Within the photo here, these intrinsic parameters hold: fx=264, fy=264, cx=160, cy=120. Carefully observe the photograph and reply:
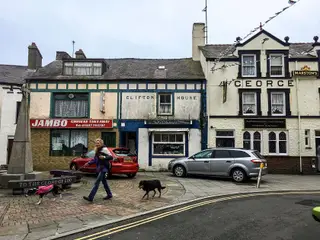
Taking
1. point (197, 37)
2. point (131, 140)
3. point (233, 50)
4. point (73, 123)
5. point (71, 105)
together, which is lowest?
point (131, 140)

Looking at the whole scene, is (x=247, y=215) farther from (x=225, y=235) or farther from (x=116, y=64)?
(x=116, y=64)

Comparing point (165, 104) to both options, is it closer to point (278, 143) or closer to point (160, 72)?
point (160, 72)

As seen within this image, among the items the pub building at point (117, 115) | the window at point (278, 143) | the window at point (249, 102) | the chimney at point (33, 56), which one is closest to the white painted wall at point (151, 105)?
the pub building at point (117, 115)

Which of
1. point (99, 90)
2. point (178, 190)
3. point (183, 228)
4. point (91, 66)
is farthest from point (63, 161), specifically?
point (183, 228)

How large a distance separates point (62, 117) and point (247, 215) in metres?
14.8

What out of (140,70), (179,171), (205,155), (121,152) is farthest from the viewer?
(140,70)

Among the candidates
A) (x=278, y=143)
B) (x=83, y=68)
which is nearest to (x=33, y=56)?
(x=83, y=68)

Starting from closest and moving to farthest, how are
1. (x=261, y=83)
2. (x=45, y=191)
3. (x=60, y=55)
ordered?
1. (x=45, y=191)
2. (x=261, y=83)
3. (x=60, y=55)

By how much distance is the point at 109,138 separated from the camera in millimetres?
18047

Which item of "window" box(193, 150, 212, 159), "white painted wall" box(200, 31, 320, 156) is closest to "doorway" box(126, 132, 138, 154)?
"white painted wall" box(200, 31, 320, 156)

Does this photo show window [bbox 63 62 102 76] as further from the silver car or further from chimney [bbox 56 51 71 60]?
the silver car

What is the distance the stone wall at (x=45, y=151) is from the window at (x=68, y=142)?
29 cm

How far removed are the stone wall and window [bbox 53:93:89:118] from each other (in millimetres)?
1406

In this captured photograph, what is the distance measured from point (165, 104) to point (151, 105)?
1.00 metres
